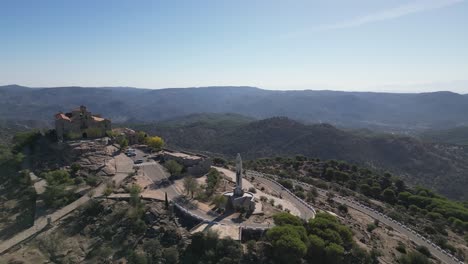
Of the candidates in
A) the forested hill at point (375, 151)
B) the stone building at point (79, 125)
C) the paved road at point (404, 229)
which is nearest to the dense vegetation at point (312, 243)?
the paved road at point (404, 229)

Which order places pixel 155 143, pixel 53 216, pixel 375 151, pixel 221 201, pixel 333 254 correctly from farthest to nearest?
pixel 375 151 → pixel 155 143 → pixel 221 201 → pixel 53 216 → pixel 333 254

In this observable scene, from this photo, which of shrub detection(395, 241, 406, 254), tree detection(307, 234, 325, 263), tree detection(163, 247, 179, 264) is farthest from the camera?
shrub detection(395, 241, 406, 254)

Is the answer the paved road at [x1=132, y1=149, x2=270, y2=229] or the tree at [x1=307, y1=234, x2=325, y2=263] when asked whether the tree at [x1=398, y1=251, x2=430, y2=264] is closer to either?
the tree at [x1=307, y1=234, x2=325, y2=263]

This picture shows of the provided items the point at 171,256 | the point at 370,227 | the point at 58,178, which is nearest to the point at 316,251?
the point at 171,256

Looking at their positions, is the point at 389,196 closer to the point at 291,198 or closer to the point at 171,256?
the point at 291,198

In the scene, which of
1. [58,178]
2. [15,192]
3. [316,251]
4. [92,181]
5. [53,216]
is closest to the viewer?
[316,251]

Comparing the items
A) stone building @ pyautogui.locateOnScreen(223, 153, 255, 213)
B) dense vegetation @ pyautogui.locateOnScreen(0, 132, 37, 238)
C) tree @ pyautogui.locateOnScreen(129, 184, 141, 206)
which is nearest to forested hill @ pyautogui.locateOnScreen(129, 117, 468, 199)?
stone building @ pyautogui.locateOnScreen(223, 153, 255, 213)

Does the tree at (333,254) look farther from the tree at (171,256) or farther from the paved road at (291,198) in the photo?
the tree at (171,256)
